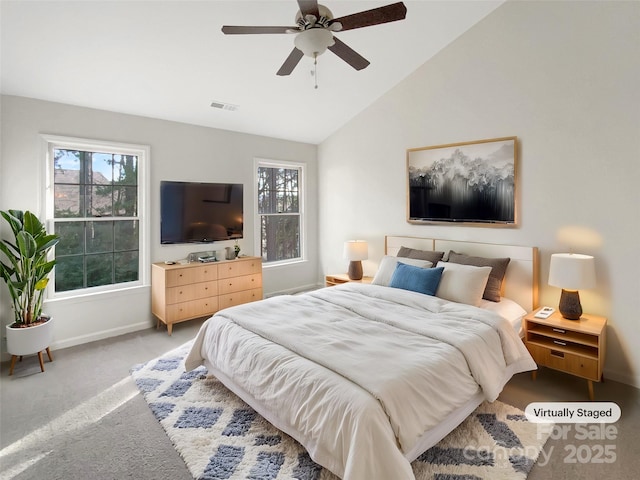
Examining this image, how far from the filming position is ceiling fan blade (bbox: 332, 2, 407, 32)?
1950mm

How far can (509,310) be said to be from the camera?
3174 millimetres

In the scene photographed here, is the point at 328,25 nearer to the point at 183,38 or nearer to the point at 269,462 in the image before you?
the point at 183,38

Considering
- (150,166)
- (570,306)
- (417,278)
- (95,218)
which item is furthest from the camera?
(150,166)

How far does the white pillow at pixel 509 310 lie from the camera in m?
3.07

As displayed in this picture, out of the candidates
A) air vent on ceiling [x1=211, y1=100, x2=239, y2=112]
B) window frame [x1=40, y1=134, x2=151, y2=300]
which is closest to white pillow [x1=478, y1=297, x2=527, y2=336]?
air vent on ceiling [x1=211, y1=100, x2=239, y2=112]

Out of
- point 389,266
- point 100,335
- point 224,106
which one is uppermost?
point 224,106

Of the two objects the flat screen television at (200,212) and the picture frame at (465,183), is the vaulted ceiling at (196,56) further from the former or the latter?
the picture frame at (465,183)

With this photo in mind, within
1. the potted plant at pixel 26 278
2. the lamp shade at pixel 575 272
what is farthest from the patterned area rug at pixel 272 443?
the potted plant at pixel 26 278

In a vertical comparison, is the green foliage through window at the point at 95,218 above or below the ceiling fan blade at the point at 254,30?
below

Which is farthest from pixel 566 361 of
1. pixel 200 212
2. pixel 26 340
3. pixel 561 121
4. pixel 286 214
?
pixel 26 340

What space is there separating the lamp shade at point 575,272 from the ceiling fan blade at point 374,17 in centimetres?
231

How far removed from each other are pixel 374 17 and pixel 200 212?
325 cm

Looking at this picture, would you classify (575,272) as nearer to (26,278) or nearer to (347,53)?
(347,53)

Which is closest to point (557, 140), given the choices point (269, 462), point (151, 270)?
point (269, 462)
